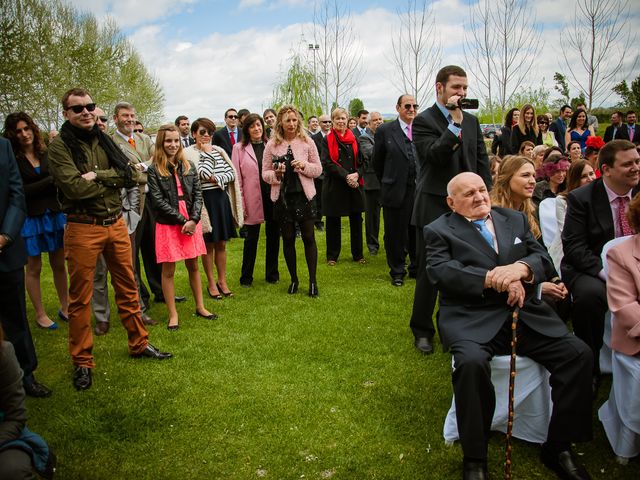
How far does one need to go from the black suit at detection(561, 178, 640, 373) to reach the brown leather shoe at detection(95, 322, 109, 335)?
4771mm

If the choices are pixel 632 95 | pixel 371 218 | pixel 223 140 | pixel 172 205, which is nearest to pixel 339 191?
pixel 371 218

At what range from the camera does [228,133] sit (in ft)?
30.6

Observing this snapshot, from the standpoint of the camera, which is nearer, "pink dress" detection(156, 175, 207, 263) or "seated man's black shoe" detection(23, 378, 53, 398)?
"seated man's black shoe" detection(23, 378, 53, 398)

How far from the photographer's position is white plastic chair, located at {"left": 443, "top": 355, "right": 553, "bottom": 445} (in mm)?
3439

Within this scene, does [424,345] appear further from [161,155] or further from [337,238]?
[337,238]

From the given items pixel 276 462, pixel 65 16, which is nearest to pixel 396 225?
pixel 276 462

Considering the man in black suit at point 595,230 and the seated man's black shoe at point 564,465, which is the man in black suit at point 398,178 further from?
the seated man's black shoe at point 564,465

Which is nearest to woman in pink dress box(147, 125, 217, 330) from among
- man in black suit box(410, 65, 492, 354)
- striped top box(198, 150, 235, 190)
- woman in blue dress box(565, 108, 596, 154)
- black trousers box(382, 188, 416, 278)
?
striped top box(198, 150, 235, 190)

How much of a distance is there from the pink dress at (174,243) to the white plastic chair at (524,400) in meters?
3.49

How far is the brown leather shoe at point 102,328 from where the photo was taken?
5827 mm

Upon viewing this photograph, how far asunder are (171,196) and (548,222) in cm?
392

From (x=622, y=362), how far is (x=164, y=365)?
3776 mm

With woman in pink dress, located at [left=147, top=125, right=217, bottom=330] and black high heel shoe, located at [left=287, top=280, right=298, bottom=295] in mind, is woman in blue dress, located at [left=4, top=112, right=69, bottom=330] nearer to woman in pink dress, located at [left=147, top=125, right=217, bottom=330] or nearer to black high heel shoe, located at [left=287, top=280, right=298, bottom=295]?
woman in pink dress, located at [left=147, top=125, right=217, bottom=330]

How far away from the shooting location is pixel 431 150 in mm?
4723
